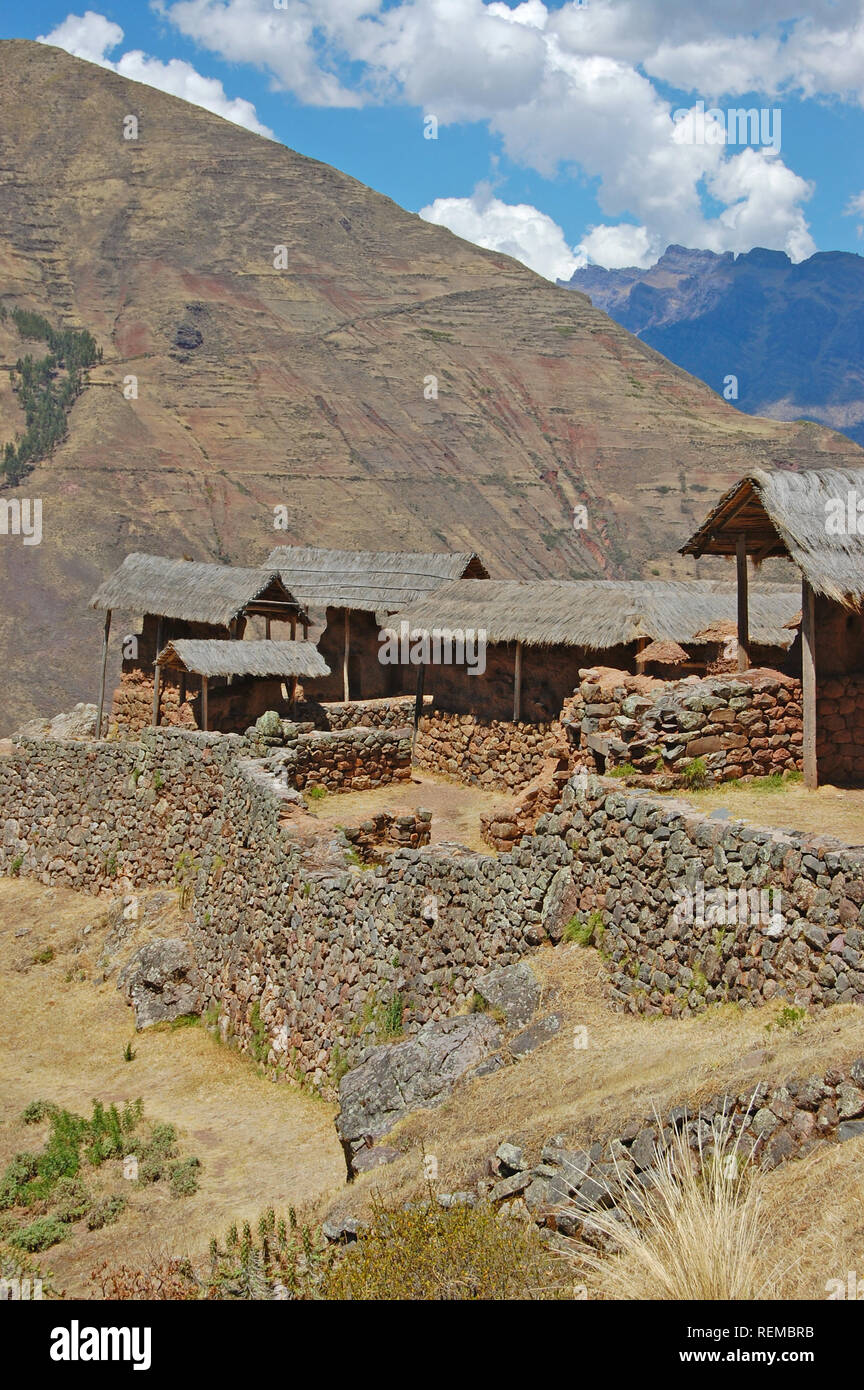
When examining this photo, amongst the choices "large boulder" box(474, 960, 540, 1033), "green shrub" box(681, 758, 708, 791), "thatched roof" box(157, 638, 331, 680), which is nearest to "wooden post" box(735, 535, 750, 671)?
"green shrub" box(681, 758, 708, 791)

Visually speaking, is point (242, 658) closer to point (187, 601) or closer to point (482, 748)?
point (187, 601)

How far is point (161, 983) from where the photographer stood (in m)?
15.5

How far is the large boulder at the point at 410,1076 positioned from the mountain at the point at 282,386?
141ft

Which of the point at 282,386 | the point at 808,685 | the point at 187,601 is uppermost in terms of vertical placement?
the point at 282,386

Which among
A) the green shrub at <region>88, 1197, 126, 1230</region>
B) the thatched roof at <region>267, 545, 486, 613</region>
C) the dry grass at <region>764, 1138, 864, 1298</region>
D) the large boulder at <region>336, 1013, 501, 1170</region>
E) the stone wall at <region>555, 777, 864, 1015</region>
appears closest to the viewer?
the dry grass at <region>764, 1138, 864, 1298</region>

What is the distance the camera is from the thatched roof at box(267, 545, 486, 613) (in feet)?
87.7

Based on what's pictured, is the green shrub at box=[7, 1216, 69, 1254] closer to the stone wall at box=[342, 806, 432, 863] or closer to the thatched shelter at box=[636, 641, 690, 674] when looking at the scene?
the stone wall at box=[342, 806, 432, 863]

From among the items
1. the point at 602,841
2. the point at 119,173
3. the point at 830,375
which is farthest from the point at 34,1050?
the point at 830,375

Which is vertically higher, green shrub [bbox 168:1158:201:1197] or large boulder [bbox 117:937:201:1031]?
large boulder [bbox 117:937:201:1031]

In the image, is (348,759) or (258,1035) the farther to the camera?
(348,759)

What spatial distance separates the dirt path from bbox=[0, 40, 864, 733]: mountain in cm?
3413

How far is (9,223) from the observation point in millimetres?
85875

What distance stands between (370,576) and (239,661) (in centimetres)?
671

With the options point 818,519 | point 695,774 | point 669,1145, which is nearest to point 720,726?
point 695,774
